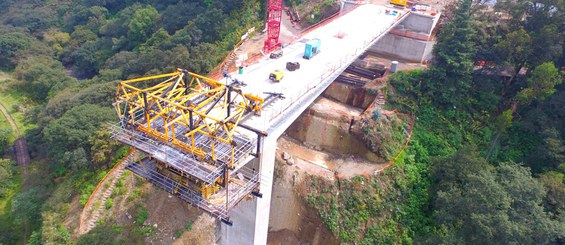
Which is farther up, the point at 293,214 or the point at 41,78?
the point at 41,78

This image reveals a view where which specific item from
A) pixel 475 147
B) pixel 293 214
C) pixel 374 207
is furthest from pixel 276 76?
pixel 475 147

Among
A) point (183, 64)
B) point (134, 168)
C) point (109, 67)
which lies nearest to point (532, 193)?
point (134, 168)

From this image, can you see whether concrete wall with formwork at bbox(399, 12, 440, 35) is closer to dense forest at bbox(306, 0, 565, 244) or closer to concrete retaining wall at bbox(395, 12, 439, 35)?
concrete retaining wall at bbox(395, 12, 439, 35)

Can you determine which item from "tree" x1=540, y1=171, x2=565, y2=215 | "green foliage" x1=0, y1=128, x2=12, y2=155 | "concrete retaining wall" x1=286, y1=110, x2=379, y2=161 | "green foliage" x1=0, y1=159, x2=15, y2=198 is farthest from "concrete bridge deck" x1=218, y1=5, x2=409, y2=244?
"green foliage" x1=0, y1=128, x2=12, y2=155

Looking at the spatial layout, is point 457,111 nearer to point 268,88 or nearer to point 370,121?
point 370,121

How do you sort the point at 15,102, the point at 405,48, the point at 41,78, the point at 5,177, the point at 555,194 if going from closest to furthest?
the point at 555,194 → the point at 5,177 → the point at 405,48 → the point at 41,78 → the point at 15,102

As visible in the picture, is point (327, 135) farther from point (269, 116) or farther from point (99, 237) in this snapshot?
point (99, 237)
